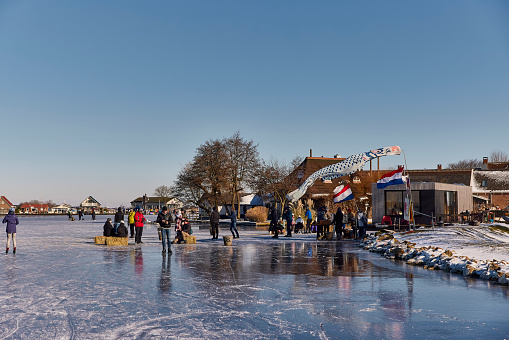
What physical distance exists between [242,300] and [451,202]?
28.0m

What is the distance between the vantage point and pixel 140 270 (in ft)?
41.8

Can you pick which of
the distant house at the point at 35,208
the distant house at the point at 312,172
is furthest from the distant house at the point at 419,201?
the distant house at the point at 35,208

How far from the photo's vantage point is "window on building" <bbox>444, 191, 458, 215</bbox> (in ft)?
105

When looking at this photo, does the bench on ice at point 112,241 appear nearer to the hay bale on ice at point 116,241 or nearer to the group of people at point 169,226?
the hay bale on ice at point 116,241

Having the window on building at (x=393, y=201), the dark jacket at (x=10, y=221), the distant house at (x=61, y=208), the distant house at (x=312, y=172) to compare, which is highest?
the distant house at (x=312, y=172)

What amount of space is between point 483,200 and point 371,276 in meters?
57.2

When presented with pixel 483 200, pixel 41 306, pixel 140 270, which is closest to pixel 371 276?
pixel 140 270

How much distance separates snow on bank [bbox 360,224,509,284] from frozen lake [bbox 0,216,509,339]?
0.56m

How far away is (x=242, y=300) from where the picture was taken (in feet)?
28.6

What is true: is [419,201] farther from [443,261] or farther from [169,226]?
[169,226]

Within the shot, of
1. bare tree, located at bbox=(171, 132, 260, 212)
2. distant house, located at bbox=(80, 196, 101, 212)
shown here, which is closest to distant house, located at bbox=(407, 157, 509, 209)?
bare tree, located at bbox=(171, 132, 260, 212)

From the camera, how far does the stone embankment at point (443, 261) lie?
11.0 metres

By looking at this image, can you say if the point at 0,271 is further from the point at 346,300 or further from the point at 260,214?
the point at 260,214

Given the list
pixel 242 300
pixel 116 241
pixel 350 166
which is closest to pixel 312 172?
pixel 350 166
